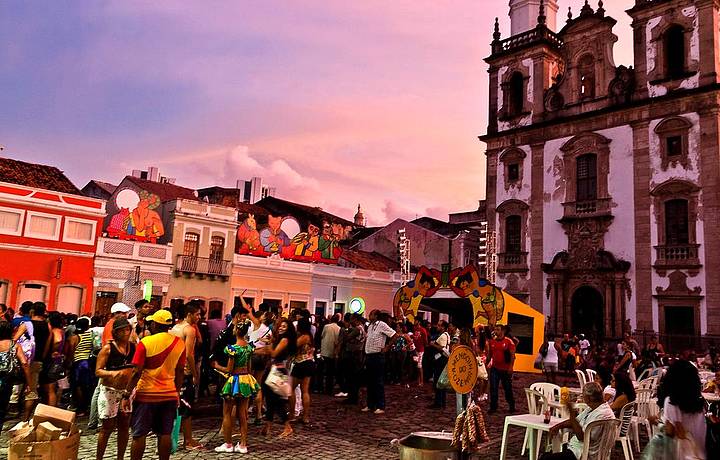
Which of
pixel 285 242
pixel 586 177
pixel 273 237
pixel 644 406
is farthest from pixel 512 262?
pixel 644 406

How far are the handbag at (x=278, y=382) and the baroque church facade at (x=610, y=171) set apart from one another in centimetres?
1917

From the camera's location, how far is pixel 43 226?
2252 centimetres

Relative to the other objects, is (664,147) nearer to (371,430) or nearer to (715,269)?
(715,269)

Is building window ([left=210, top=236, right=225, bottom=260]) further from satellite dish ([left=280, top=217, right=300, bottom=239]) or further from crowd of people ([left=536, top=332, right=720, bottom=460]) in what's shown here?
crowd of people ([left=536, top=332, right=720, bottom=460])

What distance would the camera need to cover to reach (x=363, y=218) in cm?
5544

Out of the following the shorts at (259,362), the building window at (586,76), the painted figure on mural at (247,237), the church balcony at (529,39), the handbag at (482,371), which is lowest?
the handbag at (482,371)

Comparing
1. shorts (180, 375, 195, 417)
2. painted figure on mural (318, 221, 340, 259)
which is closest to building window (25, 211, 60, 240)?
painted figure on mural (318, 221, 340, 259)

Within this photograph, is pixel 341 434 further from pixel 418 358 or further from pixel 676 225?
pixel 676 225

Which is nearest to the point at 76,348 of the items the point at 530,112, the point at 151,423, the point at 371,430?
the point at 151,423

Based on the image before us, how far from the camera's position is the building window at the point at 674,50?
23.8 meters

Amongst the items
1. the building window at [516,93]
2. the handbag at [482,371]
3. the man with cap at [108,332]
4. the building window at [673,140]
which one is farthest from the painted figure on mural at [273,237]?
the man with cap at [108,332]

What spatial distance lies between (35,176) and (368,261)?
764 inches

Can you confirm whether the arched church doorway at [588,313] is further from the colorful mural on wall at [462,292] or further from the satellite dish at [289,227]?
the satellite dish at [289,227]

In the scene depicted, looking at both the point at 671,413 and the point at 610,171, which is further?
the point at 610,171
